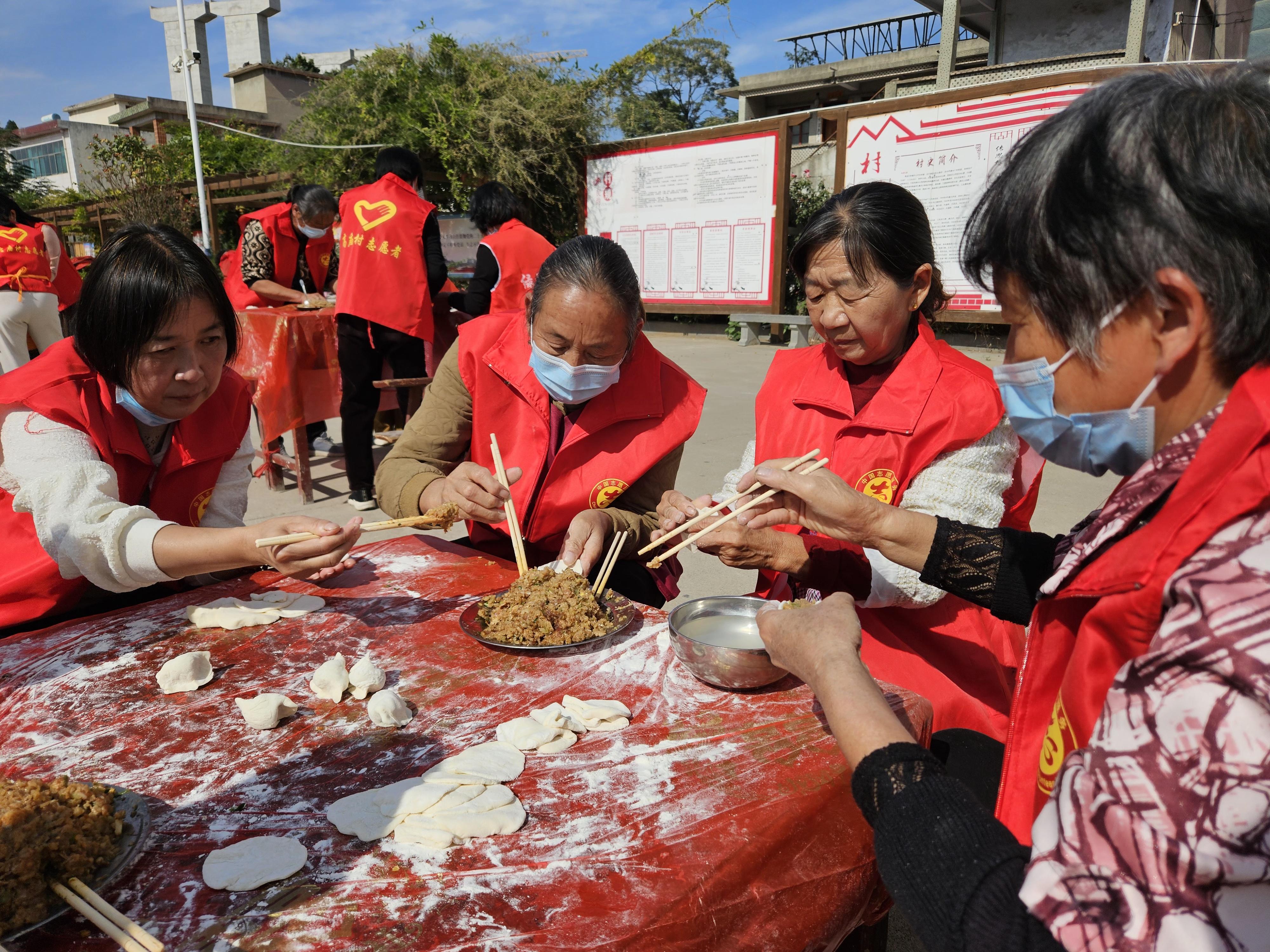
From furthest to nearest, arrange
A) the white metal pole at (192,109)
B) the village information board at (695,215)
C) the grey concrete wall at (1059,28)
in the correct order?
1. the white metal pole at (192,109)
2. the grey concrete wall at (1059,28)
3. the village information board at (695,215)

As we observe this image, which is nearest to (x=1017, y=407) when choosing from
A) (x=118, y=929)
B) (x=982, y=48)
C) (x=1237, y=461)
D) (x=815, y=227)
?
(x=1237, y=461)

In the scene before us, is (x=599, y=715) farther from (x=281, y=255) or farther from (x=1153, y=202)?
(x=281, y=255)

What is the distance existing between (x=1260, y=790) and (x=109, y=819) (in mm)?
1330

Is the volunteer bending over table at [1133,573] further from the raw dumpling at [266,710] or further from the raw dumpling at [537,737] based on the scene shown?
the raw dumpling at [266,710]

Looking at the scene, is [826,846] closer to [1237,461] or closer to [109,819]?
[1237,461]

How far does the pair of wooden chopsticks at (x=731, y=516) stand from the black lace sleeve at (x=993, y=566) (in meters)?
0.33

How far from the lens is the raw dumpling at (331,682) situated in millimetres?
1477

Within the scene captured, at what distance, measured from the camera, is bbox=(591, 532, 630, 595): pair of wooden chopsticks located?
2.00 m

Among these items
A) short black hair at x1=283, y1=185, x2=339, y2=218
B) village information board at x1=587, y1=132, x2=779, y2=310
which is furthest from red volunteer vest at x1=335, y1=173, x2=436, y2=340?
village information board at x1=587, y1=132, x2=779, y2=310

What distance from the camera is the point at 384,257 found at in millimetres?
5406

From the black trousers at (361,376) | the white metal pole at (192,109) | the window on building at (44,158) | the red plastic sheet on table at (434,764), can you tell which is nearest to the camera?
the red plastic sheet on table at (434,764)

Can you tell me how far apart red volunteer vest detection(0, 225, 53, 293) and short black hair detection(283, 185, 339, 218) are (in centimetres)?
229

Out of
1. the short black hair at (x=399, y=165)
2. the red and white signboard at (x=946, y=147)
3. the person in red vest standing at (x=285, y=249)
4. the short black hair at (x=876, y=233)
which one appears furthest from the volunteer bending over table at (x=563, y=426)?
the red and white signboard at (x=946, y=147)

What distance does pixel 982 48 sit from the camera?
55.4 ft
